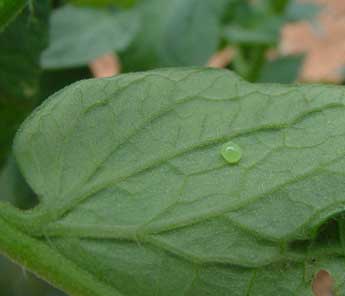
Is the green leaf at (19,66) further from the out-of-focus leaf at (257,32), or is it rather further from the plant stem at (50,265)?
the out-of-focus leaf at (257,32)

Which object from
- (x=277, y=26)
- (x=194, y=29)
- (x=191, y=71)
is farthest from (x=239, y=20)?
(x=191, y=71)

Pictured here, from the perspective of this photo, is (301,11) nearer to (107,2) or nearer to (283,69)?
(283,69)

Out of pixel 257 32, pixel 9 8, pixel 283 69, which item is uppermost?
pixel 9 8

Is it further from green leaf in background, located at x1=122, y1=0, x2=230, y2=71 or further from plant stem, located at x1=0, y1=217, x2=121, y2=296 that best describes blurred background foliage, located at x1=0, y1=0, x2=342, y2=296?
plant stem, located at x1=0, y1=217, x2=121, y2=296

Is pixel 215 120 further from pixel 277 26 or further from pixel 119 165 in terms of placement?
pixel 277 26

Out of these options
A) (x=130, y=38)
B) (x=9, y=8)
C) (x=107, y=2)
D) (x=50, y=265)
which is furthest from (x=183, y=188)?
(x=107, y=2)

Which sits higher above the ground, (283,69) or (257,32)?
(257,32)
